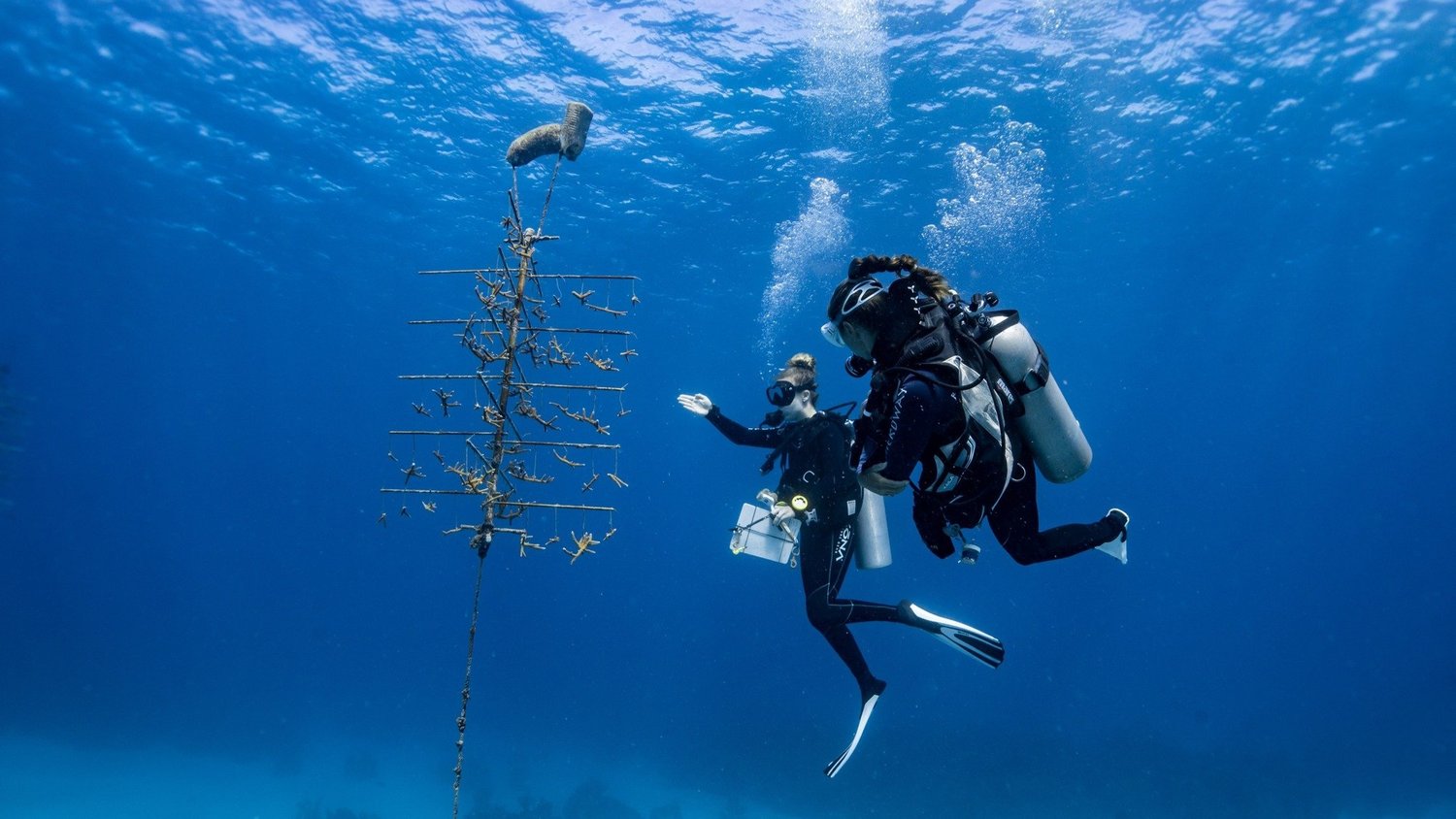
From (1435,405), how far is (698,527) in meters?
58.8

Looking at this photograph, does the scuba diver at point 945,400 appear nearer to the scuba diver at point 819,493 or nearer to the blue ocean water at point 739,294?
the scuba diver at point 819,493

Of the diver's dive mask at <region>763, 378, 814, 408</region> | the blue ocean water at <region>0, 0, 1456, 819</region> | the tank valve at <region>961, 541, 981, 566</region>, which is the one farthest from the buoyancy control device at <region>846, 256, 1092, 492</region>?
the blue ocean water at <region>0, 0, 1456, 819</region>

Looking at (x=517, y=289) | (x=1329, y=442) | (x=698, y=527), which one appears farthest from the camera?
(x=698, y=527)

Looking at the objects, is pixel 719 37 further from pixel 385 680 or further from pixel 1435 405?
pixel 1435 405

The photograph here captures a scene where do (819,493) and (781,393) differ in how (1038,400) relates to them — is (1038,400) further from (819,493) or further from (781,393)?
(819,493)

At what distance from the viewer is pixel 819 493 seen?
276 inches

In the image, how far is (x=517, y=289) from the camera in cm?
445

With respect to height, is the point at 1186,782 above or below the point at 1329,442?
below

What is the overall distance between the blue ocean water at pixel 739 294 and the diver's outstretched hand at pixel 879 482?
13.6 feet

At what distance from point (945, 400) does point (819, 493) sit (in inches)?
136

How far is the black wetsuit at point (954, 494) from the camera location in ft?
12.0

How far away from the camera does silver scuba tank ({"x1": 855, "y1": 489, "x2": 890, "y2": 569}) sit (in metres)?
7.40

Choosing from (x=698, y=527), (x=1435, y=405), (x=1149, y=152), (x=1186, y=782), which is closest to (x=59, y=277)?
(x=1149, y=152)

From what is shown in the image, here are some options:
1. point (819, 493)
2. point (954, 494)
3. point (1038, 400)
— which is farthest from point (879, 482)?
point (819, 493)
